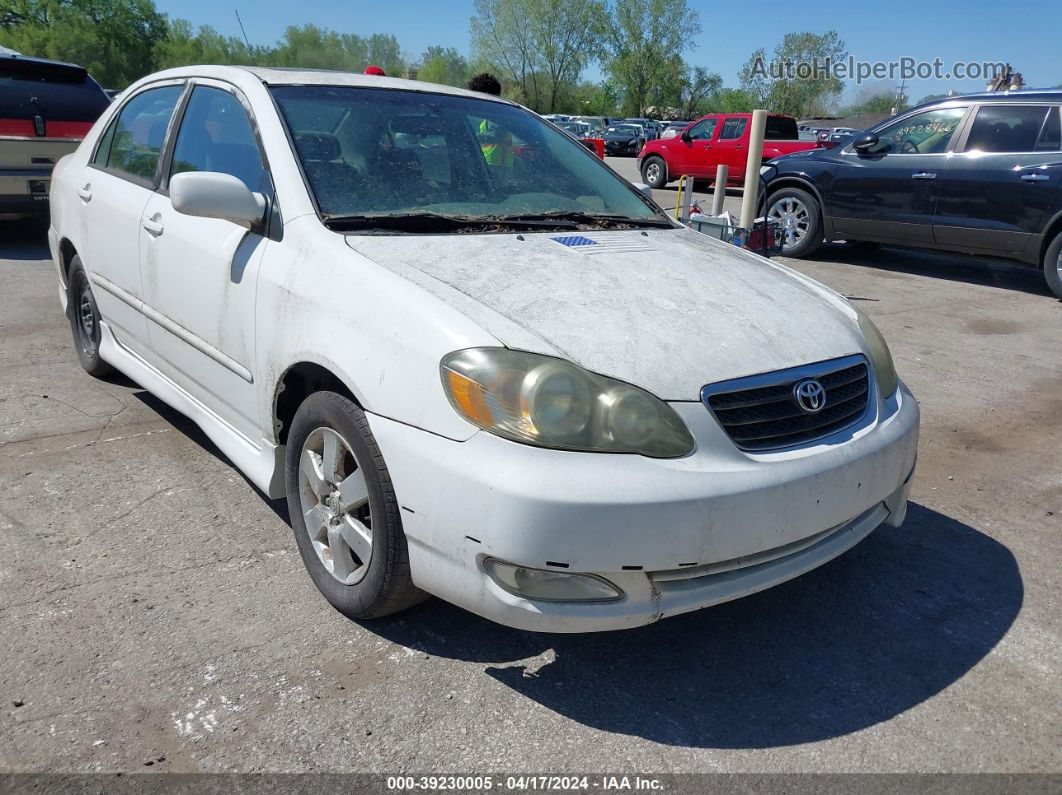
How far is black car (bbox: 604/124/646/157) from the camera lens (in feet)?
104

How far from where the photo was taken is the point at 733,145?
1872 centimetres

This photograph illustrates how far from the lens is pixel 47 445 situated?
396 cm

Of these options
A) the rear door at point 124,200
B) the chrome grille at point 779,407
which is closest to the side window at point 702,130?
the rear door at point 124,200

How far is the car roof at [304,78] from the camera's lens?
338 centimetres

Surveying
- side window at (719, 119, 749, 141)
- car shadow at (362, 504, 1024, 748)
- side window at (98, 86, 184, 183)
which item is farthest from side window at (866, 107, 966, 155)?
side window at (719, 119, 749, 141)

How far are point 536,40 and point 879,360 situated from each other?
252 ft

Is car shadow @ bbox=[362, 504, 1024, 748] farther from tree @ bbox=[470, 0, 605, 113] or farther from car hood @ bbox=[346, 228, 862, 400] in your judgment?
tree @ bbox=[470, 0, 605, 113]

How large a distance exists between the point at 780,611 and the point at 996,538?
1.20 m

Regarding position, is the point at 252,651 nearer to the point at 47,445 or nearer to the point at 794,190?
the point at 47,445

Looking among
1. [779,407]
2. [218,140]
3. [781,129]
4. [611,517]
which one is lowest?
[611,517]

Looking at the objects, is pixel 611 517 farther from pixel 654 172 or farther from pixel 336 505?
pixel 654 172

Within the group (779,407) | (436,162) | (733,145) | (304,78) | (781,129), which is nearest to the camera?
(779,407)

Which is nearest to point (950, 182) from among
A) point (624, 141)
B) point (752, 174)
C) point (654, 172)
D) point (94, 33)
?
point (752, 174)

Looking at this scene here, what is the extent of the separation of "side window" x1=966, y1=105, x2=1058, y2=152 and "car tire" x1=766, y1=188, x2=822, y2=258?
67.3 inches
